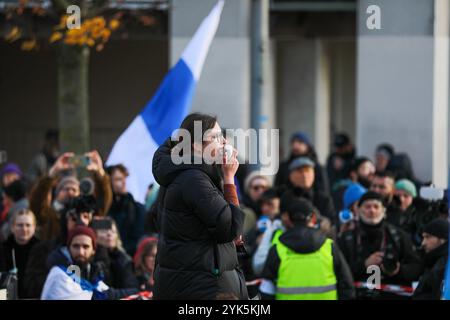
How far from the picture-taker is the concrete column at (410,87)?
1512 centimetres

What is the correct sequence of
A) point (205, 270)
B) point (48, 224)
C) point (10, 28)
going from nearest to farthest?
point (205, 270) → point (48, 224) → point (10, 28)

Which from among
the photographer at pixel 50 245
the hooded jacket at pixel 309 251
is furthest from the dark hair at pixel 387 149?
the hooded jacket at pixel 309 251

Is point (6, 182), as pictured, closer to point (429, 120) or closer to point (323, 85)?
point (429, 120)

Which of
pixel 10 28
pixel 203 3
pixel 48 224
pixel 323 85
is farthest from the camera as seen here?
pixel 323 85

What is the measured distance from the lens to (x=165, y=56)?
23.3m

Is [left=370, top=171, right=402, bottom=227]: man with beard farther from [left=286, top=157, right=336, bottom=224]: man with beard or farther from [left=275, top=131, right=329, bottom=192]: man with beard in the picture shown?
[left=275, top=131, right=329, bottom=192]: man with beard

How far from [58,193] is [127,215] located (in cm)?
71

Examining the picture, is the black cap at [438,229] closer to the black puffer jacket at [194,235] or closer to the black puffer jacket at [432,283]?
the black puffer jacket at [432,283]

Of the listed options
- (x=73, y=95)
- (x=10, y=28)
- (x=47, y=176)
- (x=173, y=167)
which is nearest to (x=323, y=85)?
(x=10, y=28)

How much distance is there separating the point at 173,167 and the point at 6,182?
6.42 metres

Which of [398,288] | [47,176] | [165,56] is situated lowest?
[398,288]

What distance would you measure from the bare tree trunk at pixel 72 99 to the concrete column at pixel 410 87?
387 cm

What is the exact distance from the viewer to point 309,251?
8352mm

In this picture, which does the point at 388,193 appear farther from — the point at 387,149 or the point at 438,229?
the point at 387,149
